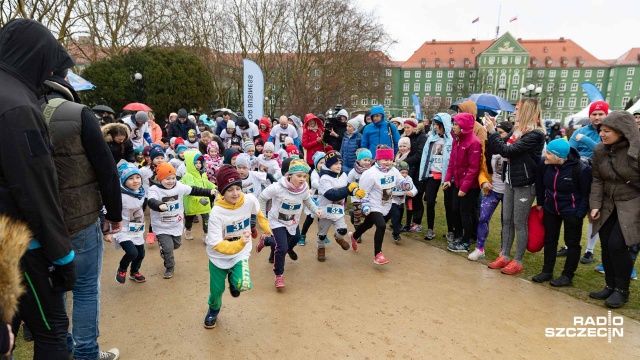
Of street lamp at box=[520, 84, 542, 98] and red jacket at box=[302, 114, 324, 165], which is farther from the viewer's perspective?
street lamp at box=[520, 84, 542, 98]

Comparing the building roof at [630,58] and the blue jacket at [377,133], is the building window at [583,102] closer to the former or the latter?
the building roof at [630,58]

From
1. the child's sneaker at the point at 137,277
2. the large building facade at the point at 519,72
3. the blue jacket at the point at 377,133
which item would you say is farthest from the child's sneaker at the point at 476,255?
the large building facade at the point at 519,72

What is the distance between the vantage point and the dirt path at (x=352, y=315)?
3.37 m

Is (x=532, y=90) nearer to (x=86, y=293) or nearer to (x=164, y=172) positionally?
(x=164, y=172)

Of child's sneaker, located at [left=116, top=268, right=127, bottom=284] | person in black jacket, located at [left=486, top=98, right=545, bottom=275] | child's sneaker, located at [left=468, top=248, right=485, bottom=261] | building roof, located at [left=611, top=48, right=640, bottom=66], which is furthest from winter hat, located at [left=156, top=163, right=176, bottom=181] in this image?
building roof, located at [left=611, top=48, right=640, bottom=66]

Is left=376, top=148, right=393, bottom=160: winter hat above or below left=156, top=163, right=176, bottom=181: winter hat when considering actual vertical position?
above

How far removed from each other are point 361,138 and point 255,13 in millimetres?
28067

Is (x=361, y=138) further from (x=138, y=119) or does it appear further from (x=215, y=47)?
(x=215, y=47)

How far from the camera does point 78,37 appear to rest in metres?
23.4

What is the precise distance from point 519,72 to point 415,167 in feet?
252

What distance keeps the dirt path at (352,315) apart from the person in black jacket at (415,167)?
1.70 meters

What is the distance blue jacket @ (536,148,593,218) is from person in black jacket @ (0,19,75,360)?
507 centimetres

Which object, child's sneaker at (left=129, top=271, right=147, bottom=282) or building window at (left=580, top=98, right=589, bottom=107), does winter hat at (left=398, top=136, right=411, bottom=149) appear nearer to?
child's sneaker at (left=129, top=271, right=147, bottom=282)

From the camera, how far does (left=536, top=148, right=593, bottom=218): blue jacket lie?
4.50 metres
